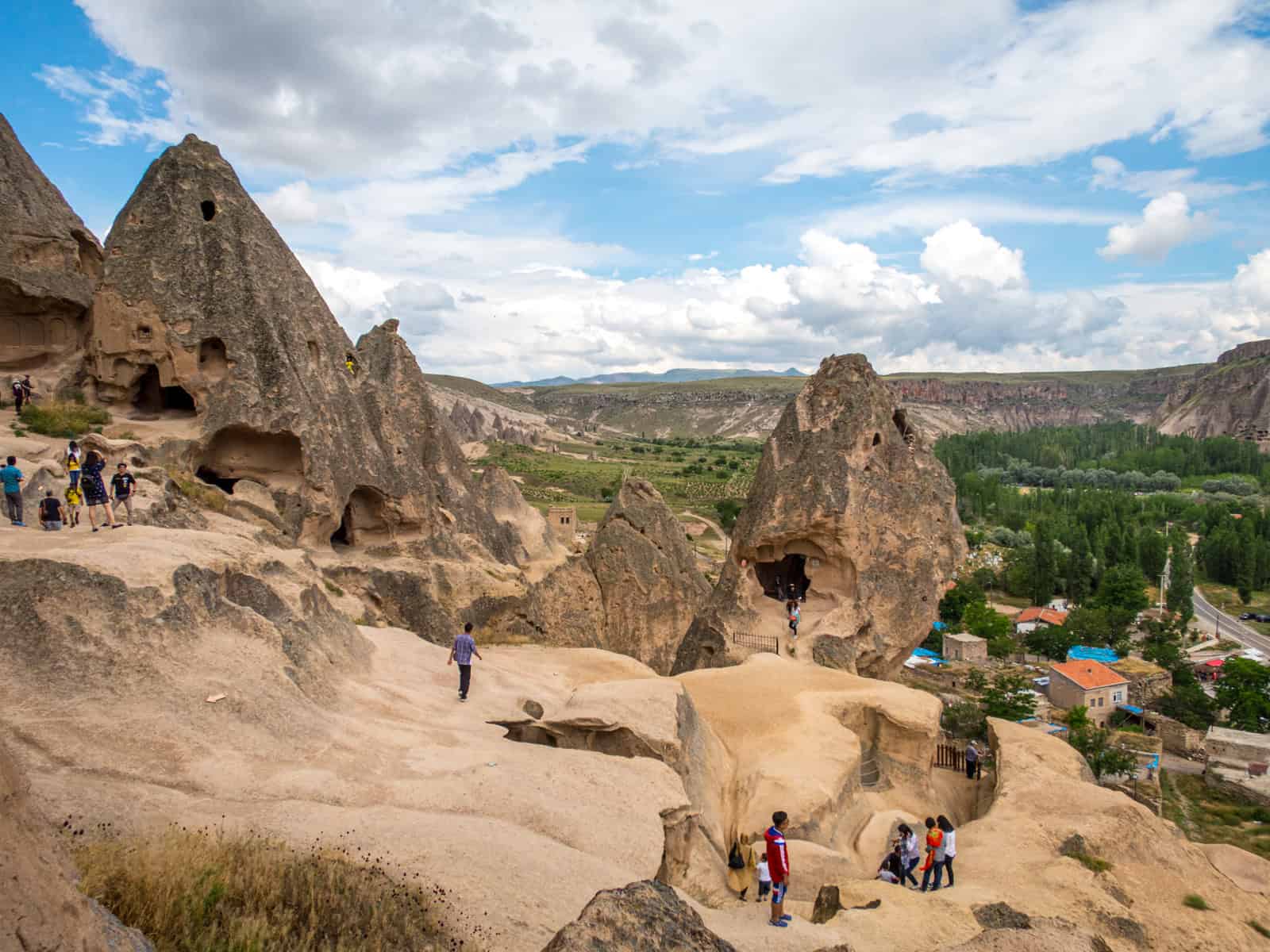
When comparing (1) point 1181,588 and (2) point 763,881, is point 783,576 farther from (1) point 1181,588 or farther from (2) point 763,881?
(1) point 1181,588

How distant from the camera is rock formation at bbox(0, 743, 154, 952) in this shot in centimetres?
293

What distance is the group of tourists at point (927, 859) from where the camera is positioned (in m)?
10.6

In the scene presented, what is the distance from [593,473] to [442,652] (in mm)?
81538

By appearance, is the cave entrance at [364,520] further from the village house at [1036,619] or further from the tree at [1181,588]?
the tree at [1181,588]

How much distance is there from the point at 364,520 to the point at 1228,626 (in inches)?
2566

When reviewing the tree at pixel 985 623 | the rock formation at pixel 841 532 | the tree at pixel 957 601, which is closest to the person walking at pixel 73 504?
the rock formation at pixel 841 532

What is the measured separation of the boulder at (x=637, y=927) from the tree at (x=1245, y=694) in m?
42.4

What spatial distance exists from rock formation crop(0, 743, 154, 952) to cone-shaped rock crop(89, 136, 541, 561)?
13836 mm

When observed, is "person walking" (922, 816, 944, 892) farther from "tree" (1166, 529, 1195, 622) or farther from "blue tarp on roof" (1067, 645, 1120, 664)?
"tree" (1166, 529, 1195, 622)

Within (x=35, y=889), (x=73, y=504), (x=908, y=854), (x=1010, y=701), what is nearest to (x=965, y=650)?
(x=1010, y=701)

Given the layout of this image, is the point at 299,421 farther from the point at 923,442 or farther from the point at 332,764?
the point at 923,442

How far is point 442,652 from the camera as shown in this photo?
43.0 feet

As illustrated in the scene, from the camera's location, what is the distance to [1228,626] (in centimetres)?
5912

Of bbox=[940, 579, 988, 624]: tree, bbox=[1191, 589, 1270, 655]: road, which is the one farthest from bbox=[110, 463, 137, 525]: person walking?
bbox=[1191, 589, 1270, 655]: road
